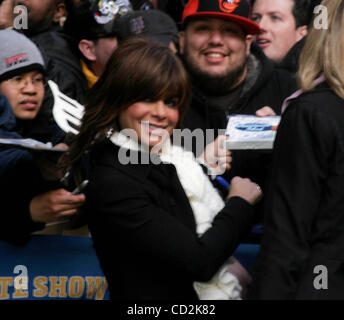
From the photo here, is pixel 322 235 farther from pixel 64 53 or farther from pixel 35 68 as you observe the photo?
pixel 64 53

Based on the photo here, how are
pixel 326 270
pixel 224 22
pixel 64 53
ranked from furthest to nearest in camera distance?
1. pixel 64 53
2. pixel 224 22
3. pixel 326 270

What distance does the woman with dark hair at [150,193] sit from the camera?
263 centimetres

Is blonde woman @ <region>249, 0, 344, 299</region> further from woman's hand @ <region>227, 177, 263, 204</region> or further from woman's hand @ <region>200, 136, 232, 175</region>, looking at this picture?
woman's hand @ <region>200, 136, 232, 175</region>

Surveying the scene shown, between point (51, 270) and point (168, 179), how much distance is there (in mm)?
1073

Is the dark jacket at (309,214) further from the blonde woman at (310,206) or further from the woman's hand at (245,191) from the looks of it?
the woman's hand at (245,191)

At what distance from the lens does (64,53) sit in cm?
462

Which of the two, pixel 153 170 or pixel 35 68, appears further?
pixel 35 68

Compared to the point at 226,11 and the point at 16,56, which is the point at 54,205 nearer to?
the point at 16,56

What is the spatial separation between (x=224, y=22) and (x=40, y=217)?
176 cm

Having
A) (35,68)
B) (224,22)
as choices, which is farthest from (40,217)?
(224,22)

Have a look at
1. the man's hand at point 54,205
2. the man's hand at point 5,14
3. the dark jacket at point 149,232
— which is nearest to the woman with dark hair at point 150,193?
the dark jacket at point 149,232

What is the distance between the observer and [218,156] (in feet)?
10.3

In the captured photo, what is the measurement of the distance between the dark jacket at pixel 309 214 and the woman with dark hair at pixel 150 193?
303 mm

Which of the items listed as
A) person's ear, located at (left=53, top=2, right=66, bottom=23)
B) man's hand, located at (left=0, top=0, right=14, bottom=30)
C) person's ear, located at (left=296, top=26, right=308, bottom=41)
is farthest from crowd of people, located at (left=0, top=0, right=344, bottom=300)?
person's ear, located at (left=296, top=26, right=308, bottom=41)
